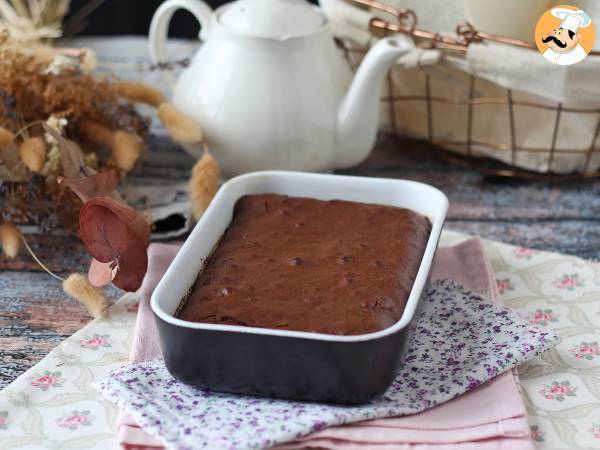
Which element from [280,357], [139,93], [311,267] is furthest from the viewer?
[139,93]

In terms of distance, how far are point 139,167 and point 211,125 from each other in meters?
0.17

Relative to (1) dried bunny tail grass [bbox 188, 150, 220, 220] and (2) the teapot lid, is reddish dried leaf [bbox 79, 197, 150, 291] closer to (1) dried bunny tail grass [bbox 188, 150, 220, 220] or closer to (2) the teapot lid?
(1) dried bunny tail grass [bbox 188, 150, 220, 220]

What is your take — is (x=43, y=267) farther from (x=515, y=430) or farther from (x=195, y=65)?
(x=515, y=430)

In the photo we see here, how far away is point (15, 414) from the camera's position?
0.80m

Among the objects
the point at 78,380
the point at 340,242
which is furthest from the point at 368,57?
the point at 78,380

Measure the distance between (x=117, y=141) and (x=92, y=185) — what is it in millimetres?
186

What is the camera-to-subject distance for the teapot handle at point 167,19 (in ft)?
4.04

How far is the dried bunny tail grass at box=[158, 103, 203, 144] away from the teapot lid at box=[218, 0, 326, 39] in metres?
0.13

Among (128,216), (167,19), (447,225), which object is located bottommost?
(447,225)

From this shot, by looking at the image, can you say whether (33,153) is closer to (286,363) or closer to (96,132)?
(96,132)

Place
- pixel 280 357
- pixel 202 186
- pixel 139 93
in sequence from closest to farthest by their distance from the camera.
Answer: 1. pixel 280 357
2. pixel 202 186
3. pixel 139 93

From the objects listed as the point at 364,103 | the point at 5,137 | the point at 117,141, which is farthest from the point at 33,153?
the point at 364,103

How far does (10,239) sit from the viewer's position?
104 cm

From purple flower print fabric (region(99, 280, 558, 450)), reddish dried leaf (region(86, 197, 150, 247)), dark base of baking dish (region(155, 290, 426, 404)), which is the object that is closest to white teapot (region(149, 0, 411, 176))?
reddish dried leaf (region(86, 197, 150, 247))
